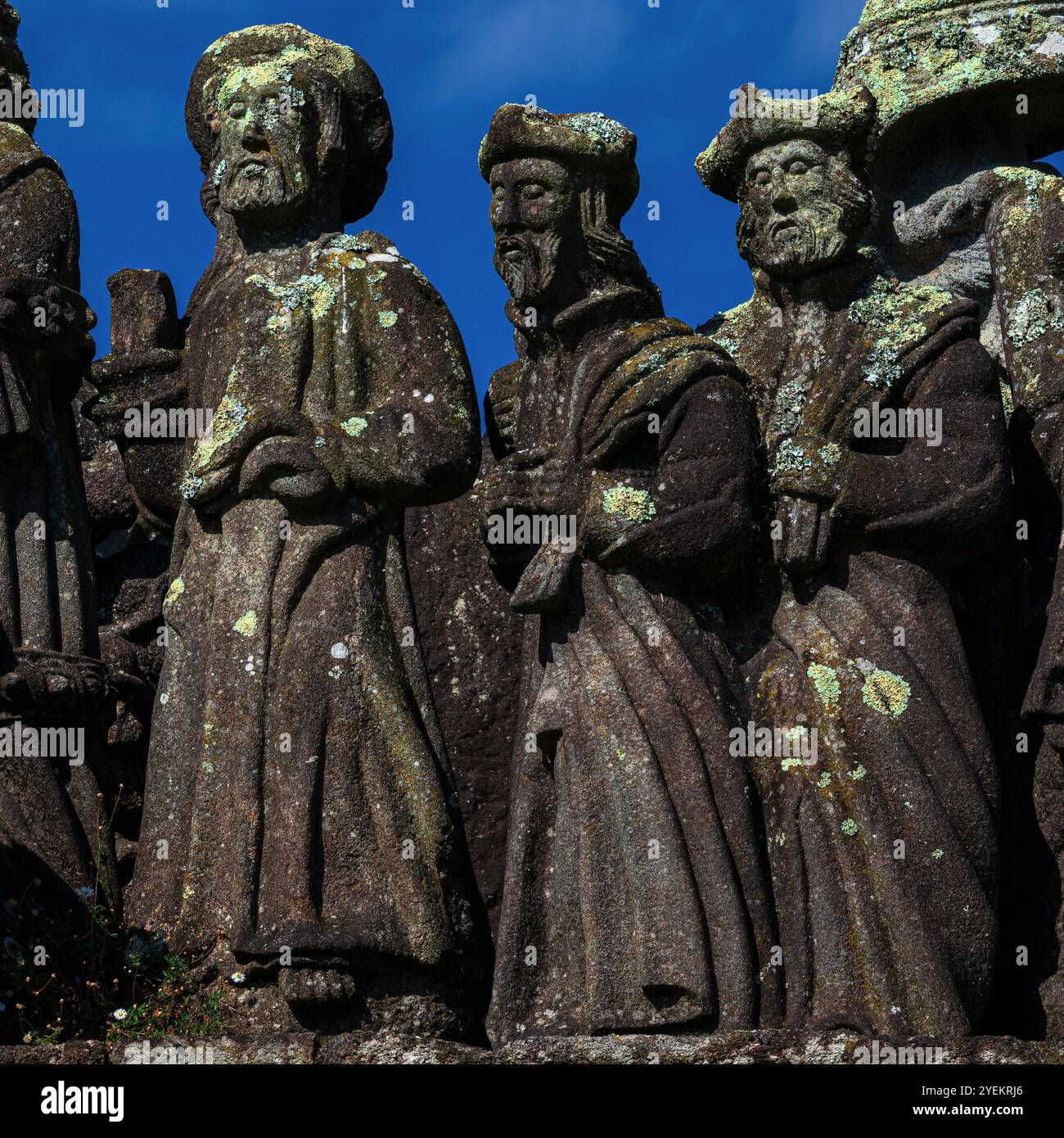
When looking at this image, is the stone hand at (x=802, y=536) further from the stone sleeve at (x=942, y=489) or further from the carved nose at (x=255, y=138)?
the carved nose at (x=255, y=138)

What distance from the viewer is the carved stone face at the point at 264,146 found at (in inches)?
540

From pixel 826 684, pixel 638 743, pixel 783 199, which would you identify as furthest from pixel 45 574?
pixel 783 199

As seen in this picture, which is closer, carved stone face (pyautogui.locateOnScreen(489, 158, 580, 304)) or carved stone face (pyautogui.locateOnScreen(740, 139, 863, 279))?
carved stone face (pyautogui.locateOnScreen(489, 158, 580, 304))

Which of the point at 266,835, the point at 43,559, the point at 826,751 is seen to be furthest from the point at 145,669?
the point at 826,751

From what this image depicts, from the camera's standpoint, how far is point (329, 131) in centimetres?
1383

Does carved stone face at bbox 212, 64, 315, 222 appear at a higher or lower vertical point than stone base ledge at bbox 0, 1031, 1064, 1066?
higher

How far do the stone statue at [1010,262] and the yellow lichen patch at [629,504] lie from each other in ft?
5.07

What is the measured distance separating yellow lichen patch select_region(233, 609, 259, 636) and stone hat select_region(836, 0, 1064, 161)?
14.4ft

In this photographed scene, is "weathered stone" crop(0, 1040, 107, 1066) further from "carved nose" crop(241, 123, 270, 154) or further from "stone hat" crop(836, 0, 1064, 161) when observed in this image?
"stone hat" crop(836, 0, 1064, 161)

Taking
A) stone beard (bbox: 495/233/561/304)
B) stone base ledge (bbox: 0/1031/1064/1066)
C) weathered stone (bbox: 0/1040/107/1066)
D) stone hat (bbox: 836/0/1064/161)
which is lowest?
stone base ledge (bbox: 0/1031/1064/1066)

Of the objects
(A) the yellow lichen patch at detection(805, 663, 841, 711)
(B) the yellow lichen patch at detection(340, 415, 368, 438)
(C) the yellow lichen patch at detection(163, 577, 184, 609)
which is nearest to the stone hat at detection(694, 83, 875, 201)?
(B) the yellow lichen patch at detection(340, 415, 368, 438)

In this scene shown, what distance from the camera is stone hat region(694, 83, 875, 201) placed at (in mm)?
13875

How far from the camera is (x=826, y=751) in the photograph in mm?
12852

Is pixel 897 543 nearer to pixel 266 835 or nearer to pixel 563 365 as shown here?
pixel 563 365
